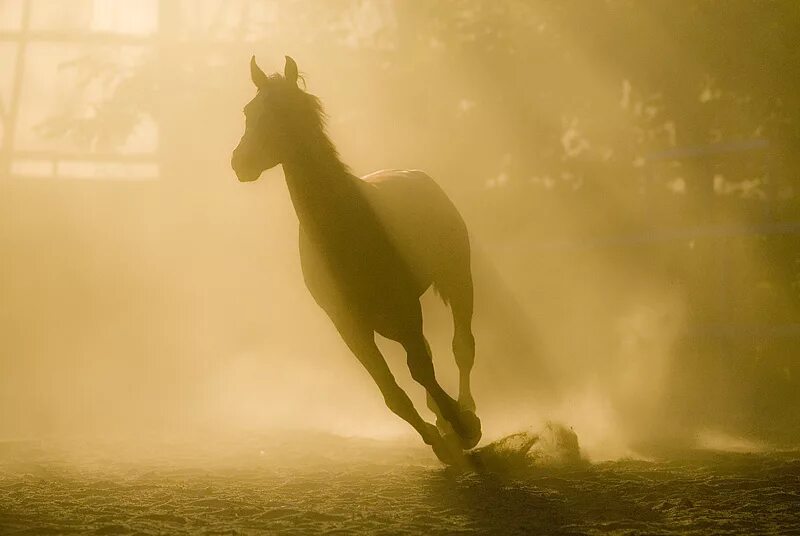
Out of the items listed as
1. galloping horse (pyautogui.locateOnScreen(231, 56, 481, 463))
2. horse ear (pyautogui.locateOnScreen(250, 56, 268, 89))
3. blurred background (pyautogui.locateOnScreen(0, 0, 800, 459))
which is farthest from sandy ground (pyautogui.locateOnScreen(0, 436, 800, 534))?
horse ear (pyautogui.locateOnScreen(250, 56, 268, 89))

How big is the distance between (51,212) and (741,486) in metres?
13.6

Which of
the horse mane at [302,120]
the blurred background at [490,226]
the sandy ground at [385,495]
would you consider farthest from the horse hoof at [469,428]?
the horse mane at [302,120]

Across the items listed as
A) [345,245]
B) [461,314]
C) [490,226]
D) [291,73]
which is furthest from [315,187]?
[490,226]

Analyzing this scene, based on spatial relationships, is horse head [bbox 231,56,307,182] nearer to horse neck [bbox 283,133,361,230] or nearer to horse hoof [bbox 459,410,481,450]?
horse neck [bbox 283,133,361,230]

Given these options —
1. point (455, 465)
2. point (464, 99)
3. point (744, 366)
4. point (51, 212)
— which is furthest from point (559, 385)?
point (51, 212)

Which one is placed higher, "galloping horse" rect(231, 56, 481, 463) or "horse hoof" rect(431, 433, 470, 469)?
"galloping horse" rect(231, 56, 481, 463)

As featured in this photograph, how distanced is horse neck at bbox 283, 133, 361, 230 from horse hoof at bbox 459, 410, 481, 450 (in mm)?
1185

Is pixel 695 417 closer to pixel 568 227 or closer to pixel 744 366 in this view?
pixel 744 366

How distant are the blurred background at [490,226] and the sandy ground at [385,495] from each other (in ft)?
3.38

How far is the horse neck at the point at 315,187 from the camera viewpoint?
15.7ft

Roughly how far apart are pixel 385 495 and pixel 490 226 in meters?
6.37

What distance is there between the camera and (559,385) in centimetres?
888

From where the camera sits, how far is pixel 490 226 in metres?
10.3

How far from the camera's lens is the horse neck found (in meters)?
Result: 4.79
